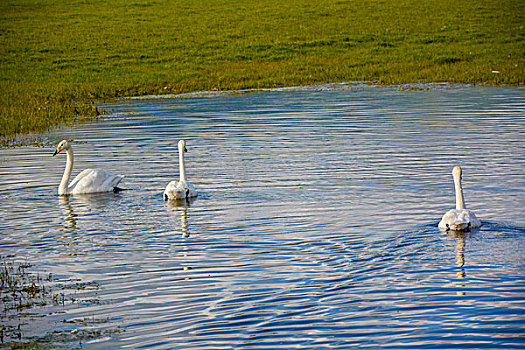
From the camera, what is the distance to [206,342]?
841cm

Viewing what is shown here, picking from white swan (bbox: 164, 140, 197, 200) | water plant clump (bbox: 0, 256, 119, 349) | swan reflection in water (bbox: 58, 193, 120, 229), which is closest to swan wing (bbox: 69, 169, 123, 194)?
swan reflection in water (bbox: 58, 193, 120, 229)

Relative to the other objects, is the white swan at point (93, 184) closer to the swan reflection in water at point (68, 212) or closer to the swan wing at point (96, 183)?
the swan wing at point (96, 183)

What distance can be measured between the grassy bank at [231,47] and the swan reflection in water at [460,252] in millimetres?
20385

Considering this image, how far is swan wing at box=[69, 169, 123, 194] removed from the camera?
57.1 feet

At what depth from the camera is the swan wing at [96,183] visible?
1741cm

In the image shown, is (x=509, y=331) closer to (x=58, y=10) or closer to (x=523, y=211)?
(x=523, y=211)


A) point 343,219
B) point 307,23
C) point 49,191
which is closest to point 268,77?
point 307,23

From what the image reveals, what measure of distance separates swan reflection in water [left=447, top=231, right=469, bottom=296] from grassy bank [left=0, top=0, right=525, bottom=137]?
2039 cm

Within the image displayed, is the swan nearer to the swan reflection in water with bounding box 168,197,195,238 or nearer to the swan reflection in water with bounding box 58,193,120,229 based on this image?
the swan reflection in water with bounding box 168,197,195,238

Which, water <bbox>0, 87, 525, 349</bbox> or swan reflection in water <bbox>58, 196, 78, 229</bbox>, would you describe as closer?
water <bbox>0, 87, 525, 349</bbox>

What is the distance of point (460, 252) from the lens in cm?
1145

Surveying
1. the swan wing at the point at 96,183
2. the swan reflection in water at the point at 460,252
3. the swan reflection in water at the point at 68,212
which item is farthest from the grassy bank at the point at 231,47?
the swan reflection in water at the point at 460,252

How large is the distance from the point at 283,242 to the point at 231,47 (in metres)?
46.1

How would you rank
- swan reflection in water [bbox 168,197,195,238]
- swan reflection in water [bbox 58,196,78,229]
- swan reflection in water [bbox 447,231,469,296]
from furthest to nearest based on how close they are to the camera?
1. swan reflection in water [bbox 58,196,78,229]
2. swan reflection in water [bbox 168,197,195,238]
3. swan reflection in water [bbox 447,231,469,296]
